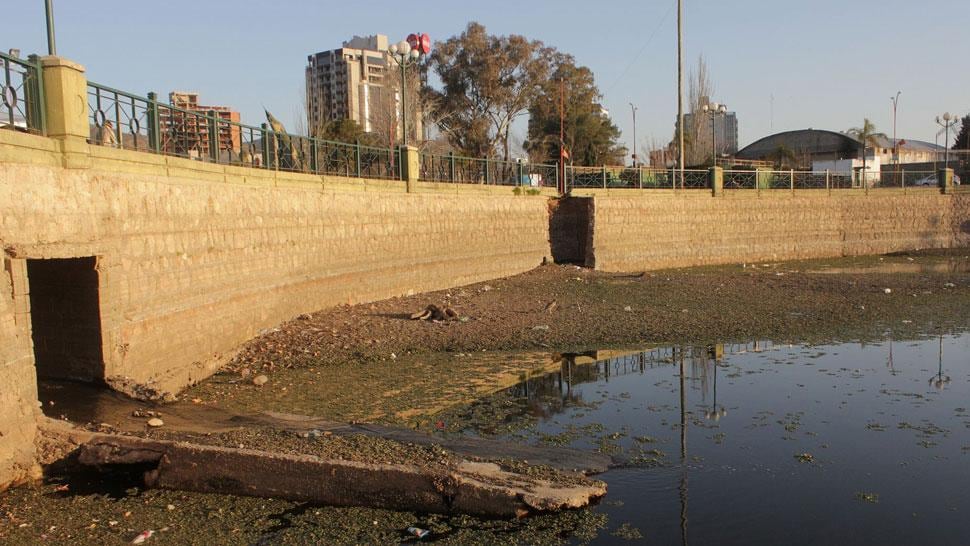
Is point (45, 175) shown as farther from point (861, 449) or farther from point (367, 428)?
point (861, 449)

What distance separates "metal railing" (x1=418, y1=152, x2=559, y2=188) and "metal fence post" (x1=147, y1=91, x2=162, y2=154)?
10552 mm

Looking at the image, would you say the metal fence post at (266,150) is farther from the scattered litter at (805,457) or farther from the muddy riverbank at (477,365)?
the scattered litter at (805,457)

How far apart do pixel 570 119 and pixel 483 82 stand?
20.4ft

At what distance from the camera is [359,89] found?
7119 centimetres

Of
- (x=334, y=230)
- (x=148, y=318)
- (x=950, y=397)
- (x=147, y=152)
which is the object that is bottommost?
(x=950, y=397)

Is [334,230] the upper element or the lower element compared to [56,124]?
lower

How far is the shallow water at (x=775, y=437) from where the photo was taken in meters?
6.71

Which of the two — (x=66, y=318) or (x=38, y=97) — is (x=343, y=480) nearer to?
(x=66, y=318)

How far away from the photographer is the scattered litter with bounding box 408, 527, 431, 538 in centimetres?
628

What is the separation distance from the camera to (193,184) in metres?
12.0

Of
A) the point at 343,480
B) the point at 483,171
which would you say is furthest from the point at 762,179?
the point at 343,480

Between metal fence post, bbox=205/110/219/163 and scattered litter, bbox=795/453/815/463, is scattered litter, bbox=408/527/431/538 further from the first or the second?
metal fence post, bbox=205/110/219/163

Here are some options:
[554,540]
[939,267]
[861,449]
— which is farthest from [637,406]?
[939,267]

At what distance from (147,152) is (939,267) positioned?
1131 inches
